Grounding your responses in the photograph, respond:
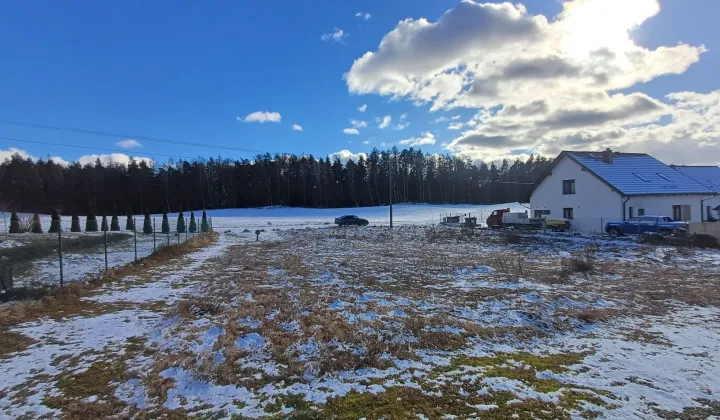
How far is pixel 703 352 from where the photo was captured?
18.3ft

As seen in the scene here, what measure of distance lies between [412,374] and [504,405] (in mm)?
1204

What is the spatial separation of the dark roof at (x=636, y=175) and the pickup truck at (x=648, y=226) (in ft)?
13.1

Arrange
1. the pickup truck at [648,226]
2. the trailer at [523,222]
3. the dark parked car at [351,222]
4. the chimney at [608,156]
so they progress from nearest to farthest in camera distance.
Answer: the pickup truck at [648,226], the trailer at [523,222], the chimney at [608,156], the dark parked car at [351,222]

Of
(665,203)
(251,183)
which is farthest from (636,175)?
(251,183)

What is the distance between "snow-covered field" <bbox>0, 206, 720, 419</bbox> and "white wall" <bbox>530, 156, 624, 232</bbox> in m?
22.2

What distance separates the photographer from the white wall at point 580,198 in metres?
30.4

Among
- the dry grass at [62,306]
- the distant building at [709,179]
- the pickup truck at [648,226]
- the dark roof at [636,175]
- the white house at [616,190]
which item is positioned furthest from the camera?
the distant building at [709,179]

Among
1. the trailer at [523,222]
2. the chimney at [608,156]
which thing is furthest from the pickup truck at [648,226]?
the chimney at [608,156]

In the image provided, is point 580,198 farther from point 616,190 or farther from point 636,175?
point 636,175

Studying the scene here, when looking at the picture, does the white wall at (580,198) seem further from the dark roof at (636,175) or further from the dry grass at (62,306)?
the dry grass at (62,306)

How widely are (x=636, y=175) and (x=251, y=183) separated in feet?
241

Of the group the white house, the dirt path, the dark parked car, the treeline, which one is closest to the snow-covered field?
the dirt path

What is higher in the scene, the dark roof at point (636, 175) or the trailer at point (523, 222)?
the dark roof at point (636, 175)

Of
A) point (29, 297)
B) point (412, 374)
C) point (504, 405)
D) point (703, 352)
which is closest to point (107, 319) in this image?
point (29, 297)
